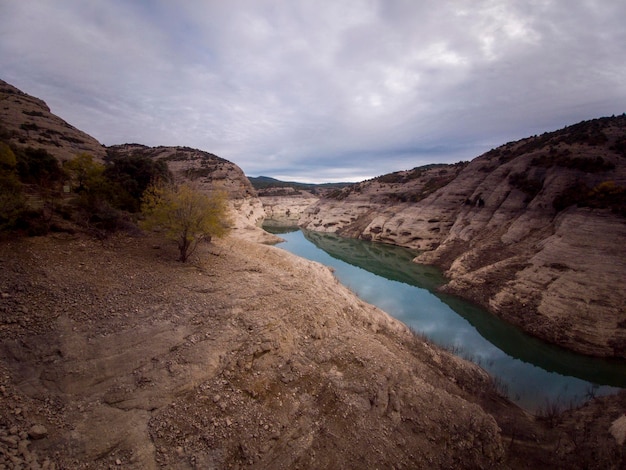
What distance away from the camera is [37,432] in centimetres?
493

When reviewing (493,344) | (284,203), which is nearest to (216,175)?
(284,203)

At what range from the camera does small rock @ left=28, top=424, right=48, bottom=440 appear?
4.92 metres

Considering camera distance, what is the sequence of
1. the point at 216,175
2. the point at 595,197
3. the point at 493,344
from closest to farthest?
the point at 493,344, the point at 595,197, the point at 216,175

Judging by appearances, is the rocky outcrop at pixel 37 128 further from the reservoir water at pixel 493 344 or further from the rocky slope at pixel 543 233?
the rocky slope at pixel 543 233

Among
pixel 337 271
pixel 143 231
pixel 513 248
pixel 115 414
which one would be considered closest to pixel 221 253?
pixel 143 231

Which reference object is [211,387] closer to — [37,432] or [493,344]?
[37,432]

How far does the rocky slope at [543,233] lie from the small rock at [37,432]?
2176 centimetres

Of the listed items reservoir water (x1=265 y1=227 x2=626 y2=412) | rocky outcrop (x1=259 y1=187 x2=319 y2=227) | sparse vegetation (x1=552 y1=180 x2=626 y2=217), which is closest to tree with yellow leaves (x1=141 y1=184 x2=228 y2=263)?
reservoir water (x1=265 y1=227 x2=626 y2=412)

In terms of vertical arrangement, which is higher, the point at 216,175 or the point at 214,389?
the point at 216,175

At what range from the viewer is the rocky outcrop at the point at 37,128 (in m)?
30.1

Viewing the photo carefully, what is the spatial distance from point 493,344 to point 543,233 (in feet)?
45.8

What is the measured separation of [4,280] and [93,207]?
6.41m

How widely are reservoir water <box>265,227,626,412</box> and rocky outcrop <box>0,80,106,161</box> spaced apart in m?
37.3

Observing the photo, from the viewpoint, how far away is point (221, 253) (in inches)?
588
